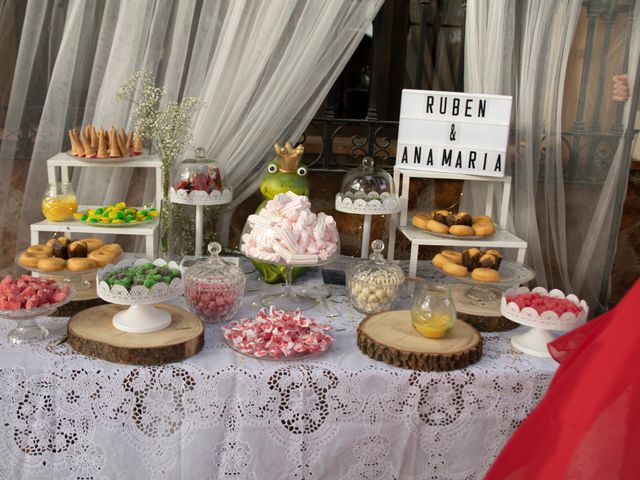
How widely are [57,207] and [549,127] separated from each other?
1689 mm

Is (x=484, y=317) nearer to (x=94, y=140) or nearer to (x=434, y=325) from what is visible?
(x=434, y=325)

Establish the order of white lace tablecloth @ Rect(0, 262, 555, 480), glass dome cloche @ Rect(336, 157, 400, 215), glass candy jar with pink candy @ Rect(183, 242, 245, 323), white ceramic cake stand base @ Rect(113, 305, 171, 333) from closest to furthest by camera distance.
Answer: white lace tablecloth @ Rect(0, 262, 555, 480) < white ceramic cake stand base @ Rect(113, 305, 171, 333) < glass candy jar with pink candy @ Rect(183, 242, 245, 323) < glass dome cloche @ Rect(336, 157, 400, 215)

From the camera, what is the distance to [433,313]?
67.8 inches

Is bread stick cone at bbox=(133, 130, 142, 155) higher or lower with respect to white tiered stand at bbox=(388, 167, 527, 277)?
higher

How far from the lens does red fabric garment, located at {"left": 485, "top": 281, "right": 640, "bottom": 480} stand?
1.05m

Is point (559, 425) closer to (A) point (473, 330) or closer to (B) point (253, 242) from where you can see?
(A) point (473, 330)

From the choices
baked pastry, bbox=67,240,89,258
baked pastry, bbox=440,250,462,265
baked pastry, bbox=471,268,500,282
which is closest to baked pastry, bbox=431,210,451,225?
baked pastry, bbox=440,250,462,265

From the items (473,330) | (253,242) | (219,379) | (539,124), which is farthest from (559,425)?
(539,124)

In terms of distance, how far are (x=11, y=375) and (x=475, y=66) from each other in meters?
1.76

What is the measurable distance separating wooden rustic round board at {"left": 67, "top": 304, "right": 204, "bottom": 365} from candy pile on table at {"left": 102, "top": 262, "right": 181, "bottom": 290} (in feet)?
0.41

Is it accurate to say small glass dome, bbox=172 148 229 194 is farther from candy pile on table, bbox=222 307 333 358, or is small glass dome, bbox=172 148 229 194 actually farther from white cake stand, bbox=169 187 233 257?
candy pile on table, bbox=222 307 333 358

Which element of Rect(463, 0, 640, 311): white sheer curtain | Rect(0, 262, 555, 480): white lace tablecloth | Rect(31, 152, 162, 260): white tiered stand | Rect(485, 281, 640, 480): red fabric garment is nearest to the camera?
Rect(485, 281, 640, 480): red fabric garment

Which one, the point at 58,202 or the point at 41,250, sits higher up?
the point at 58,202

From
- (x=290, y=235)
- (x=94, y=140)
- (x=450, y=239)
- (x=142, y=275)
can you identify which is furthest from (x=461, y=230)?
(x=94, y=140)
